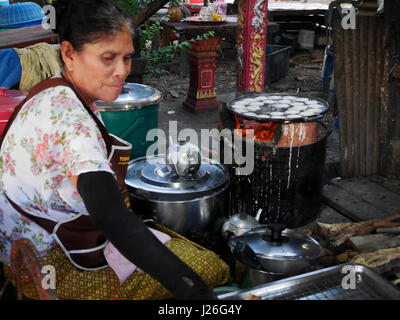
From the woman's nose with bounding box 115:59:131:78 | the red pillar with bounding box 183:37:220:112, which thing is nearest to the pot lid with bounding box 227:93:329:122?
the woman's nose with bounding box 115:59:131:78

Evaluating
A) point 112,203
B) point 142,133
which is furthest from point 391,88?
point 112,203

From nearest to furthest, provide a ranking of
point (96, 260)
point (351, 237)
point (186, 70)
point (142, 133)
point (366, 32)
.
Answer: point (96, 260)
point (351, 237)
point (142, 133)
point (366, 32)
point (186, 70)

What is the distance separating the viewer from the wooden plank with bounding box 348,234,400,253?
10.3 ft

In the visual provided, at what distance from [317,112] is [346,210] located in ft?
3.74

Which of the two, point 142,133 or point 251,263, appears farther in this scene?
point 142,133

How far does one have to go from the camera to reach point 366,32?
4578 millimetres

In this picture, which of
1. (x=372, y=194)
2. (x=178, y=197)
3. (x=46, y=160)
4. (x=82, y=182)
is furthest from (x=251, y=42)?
(x=82, y=182)

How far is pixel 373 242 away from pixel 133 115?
87.1 inches

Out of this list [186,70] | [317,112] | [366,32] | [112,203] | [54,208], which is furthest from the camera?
[186,70]

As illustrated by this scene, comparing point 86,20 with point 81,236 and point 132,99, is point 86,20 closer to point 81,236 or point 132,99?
point 81,236

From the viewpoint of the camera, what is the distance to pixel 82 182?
56.4 inches

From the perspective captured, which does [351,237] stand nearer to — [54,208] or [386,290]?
[386,290]

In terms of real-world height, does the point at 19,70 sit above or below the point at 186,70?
above

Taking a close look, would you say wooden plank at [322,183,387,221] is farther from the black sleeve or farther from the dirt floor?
the black sleeve
